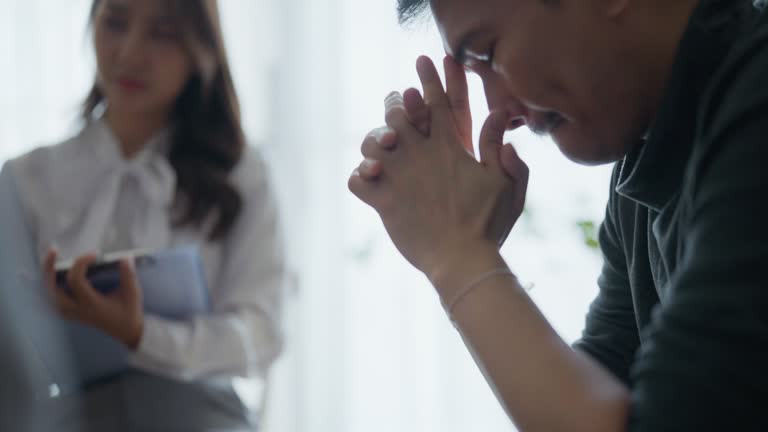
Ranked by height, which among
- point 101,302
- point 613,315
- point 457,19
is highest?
point 457,19

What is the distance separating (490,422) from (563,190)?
70 centimetres

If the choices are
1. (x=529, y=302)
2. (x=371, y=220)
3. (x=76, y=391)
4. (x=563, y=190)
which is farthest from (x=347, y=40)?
(x=529, y=302)

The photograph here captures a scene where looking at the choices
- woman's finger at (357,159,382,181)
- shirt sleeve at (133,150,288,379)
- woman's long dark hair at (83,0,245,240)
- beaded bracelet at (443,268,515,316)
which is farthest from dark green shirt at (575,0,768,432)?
woman's long dark hair at (83,0,245,240)

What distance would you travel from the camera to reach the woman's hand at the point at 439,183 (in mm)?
665

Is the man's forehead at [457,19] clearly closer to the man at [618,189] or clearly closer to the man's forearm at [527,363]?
the man at [618,189]

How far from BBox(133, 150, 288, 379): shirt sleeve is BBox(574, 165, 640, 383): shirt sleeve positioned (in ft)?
A: 2.57

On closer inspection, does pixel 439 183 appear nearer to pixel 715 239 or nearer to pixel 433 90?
pixel 433 90

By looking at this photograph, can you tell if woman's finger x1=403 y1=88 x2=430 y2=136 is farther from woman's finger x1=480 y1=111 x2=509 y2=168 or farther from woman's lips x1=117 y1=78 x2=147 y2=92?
woman's lips x1=117 y1=78 x2=147 y2=92

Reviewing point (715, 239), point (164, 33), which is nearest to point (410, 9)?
point (715, 239)

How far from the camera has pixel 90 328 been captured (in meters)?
1.32

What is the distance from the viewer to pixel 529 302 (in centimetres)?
60

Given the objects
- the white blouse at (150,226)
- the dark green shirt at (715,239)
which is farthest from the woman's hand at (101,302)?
the dark green shirt at (715,239)

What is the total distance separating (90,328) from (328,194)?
1.07 m

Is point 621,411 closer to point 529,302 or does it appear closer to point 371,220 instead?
point 529,302
